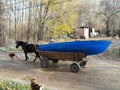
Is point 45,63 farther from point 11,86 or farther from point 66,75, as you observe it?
point 11,86

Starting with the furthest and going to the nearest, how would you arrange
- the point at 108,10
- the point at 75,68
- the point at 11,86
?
the point at 108,10 → the point at 75,68 → the point at 11,86

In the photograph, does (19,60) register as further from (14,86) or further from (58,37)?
(58,37)

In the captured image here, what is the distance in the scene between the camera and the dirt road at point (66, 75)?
379 inches

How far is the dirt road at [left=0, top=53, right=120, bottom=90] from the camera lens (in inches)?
379

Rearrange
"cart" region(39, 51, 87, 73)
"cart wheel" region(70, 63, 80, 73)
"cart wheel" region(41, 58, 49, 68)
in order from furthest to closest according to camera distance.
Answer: "cart wheel" region(41, 58, 49, 68)
"cart" region(39, 51, 87, 73)
"cart wheel" region(70, 63, 80, 73)

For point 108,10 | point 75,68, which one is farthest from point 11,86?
point 108,10

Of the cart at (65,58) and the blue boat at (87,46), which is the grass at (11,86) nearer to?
the cart at (65,58)

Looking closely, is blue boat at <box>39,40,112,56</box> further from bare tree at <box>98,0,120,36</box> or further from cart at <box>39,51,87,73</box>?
bare tree at <box>98,0,120,36</box>

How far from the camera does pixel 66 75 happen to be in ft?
37.7

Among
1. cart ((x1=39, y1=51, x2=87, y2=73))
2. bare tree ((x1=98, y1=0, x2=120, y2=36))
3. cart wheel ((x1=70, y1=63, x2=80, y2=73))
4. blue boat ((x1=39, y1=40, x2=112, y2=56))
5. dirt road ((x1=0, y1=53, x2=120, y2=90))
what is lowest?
dirt road ((x1=0, y1=53, x2=120, y2=90))

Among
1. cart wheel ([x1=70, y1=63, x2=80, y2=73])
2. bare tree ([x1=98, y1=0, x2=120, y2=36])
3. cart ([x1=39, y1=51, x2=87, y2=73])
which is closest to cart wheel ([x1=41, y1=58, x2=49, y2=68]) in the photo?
cart ([x1=39, y1=51, x2=87, y2=73])

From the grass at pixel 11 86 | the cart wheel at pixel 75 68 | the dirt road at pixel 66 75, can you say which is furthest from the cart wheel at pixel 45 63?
the grass at pixel 11 86

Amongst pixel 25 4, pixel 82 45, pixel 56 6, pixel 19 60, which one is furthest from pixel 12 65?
pixel 56 6

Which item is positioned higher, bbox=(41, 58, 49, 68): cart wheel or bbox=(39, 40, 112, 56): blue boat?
bbox=(39, 40, 112, 56): blue boat
